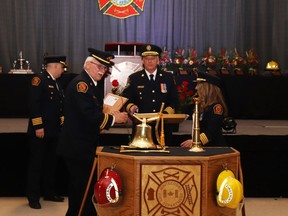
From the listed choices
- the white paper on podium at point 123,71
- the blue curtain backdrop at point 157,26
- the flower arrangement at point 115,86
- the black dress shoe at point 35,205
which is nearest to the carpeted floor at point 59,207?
the black dress shoe at point 35,205

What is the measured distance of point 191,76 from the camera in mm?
7980

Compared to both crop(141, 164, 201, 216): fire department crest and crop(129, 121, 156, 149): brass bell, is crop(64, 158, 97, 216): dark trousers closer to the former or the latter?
crop(129, 121, 156, 149): brass bell

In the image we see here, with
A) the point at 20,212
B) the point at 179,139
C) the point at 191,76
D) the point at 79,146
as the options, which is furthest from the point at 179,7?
the point at 79,146

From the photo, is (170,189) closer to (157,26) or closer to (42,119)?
(42,119)

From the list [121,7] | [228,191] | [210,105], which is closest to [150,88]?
[210,105]

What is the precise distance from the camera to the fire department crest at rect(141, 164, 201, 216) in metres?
3.32

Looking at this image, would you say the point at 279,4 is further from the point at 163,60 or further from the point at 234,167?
the point at 234,167

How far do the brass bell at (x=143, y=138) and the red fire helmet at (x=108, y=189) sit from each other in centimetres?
31

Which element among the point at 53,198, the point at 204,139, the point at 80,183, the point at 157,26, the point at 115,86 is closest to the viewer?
the point at 80,183

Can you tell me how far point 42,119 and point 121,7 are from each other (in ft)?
17.7

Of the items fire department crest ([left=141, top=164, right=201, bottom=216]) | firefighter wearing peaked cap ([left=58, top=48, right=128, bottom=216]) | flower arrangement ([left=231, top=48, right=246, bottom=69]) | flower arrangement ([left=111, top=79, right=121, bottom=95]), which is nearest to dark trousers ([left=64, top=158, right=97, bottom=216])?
firefighter wearing peaked cap ([left=58, top=48, right=128, bottom=216])

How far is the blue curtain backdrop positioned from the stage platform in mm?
4256

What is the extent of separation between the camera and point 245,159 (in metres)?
5.78

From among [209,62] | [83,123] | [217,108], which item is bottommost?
[83,123]
